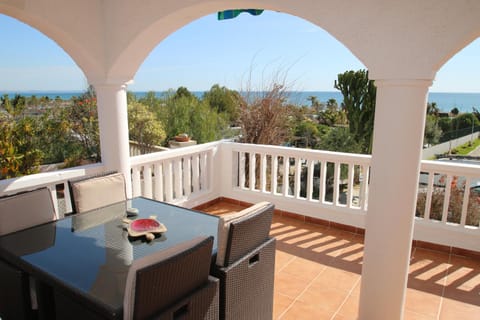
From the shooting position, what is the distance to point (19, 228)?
2203mm

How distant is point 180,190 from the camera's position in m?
4.54

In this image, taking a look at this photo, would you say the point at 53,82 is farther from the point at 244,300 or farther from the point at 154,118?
the point at 244,300

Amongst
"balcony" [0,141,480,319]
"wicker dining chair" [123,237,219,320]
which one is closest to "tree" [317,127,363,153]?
"balcony" [0,141,480,319]

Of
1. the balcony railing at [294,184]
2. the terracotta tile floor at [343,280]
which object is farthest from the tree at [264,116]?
the terracotta tile floor at [343,280]

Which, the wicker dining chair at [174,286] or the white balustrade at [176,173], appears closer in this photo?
the wicker dining chair at [174,286]

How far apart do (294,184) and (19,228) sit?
10.3 ft

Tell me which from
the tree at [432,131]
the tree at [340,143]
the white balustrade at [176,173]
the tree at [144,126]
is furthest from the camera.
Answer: the tree at [432,131]

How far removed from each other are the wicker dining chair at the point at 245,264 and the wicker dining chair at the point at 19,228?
3.51 ft

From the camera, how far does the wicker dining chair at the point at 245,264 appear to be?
1.73 m

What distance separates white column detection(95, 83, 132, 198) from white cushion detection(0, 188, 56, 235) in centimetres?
123

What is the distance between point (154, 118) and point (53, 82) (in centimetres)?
3091

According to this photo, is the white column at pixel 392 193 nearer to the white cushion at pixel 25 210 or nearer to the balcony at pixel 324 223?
the balcony at pixel 324 223

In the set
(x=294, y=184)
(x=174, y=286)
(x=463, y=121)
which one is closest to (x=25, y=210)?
(x=174, y=286)

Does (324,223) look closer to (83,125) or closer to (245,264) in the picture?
(245,264)
